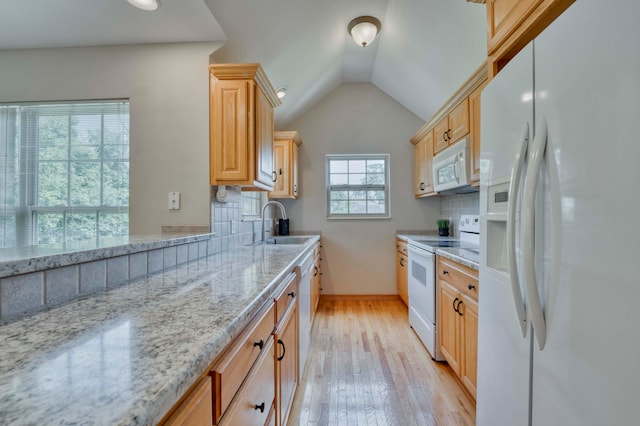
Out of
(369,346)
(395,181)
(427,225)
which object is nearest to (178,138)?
(369,346)

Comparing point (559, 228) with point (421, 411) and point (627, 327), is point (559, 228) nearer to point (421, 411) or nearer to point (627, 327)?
point (627, 327)

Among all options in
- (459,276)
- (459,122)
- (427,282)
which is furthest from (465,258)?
(459,122)

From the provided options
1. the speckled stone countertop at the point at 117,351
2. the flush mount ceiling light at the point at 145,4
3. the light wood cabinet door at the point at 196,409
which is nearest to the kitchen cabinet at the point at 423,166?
the flush mount ceiling light at the point at 145,4

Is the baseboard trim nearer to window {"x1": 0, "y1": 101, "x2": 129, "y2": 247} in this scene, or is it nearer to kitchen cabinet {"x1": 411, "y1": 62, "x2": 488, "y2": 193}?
kitchen cabinet {"x1": 411, "y1": 62, "x2": 488, "y2": 193}

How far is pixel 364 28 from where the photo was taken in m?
2.69

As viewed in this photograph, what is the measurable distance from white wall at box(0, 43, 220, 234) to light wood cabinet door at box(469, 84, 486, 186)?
6.33 feet

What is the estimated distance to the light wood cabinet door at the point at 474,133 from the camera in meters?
2.24

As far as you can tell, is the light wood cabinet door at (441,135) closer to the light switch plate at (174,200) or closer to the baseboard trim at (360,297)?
the baseboard trim at (360,297)

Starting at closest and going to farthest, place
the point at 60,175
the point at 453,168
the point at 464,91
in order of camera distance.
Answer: the point at 60,175 → the point at 464,91 → the point at 453,168

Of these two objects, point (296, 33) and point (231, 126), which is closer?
point (231, 126)

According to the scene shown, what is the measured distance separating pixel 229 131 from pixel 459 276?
1803mm

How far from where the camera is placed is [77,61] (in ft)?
6.70

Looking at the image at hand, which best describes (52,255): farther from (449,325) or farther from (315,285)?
(315,285)

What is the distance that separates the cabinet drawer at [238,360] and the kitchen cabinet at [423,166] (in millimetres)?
2814
